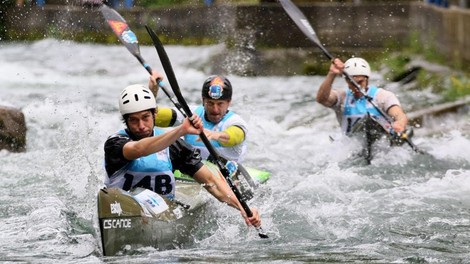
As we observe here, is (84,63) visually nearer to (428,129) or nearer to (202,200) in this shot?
(428,129)

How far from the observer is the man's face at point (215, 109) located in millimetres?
9992

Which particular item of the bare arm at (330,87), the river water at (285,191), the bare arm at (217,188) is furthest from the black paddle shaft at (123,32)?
the bare arm at (217,188)

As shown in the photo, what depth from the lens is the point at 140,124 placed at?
7.88 meters

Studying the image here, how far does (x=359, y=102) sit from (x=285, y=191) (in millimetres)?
2265

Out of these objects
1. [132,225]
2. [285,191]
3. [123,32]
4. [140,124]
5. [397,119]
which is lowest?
[285,191]

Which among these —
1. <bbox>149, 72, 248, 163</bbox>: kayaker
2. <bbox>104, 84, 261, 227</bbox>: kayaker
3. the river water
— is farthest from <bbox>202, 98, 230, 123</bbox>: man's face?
<bbox>104, 84, 261, 227</bbox>: kayaker

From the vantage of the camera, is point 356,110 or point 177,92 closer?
point 177,92

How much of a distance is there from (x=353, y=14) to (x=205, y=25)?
3.54 metres

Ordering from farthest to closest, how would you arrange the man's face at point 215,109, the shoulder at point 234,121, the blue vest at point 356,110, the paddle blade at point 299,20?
the paddle blade at point 299,20 < the blue vest at point 356,110 < the shoulder at point 234,121 < the man's face at point 215,109

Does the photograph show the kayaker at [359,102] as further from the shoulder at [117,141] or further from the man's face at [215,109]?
the shoulder at [117,141]

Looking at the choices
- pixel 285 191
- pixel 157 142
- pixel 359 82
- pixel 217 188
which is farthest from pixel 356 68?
pixel 157 142

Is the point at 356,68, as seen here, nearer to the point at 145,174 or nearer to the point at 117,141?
the point at 145,174

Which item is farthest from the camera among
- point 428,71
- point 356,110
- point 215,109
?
point 428,71

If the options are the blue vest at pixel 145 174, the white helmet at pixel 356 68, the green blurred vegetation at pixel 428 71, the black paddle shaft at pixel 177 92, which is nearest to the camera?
the black paddle shaft at pixel 177 92
